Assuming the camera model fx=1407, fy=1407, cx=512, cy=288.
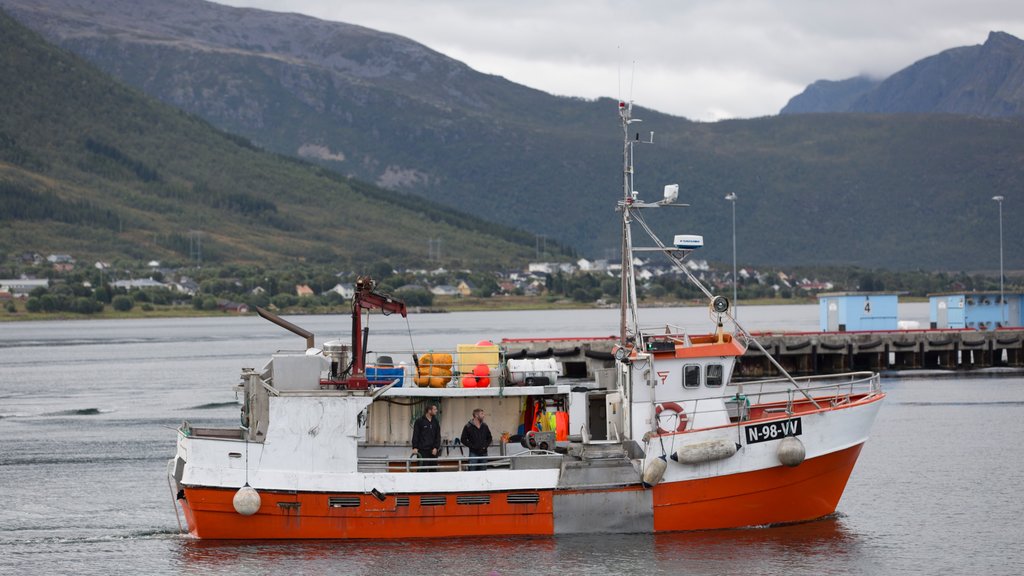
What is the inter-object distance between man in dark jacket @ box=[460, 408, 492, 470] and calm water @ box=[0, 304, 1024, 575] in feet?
5.36

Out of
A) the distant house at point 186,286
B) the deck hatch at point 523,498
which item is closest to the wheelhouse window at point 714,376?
the deck hatch at point 523,498

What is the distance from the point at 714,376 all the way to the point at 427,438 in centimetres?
615

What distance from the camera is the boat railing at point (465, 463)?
92.8ft

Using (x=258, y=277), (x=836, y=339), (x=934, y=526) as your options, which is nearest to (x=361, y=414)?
(x=934, y=526)

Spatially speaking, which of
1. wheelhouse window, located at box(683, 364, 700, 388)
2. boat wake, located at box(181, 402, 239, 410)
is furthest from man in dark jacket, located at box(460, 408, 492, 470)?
boat wake, located at box(181, 402, 239, 410)

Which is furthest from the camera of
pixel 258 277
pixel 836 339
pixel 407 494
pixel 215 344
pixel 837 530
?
pixel 258 277

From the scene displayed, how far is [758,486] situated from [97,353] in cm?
8186

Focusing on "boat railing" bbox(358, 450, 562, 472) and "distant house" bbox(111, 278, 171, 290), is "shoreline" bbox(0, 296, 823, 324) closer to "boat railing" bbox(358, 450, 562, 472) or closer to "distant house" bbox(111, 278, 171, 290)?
"distant house" bbox(111, 278, 171, 290)

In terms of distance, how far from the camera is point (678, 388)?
29.4 m

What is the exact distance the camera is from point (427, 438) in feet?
94.0

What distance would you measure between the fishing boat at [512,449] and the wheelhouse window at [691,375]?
0.03 metres

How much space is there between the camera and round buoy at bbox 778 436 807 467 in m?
28.7

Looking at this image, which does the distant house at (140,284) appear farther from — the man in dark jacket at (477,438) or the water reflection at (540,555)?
the man in dark jacket at (477,438)

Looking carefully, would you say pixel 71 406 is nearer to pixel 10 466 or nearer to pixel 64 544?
pixel 10 466
